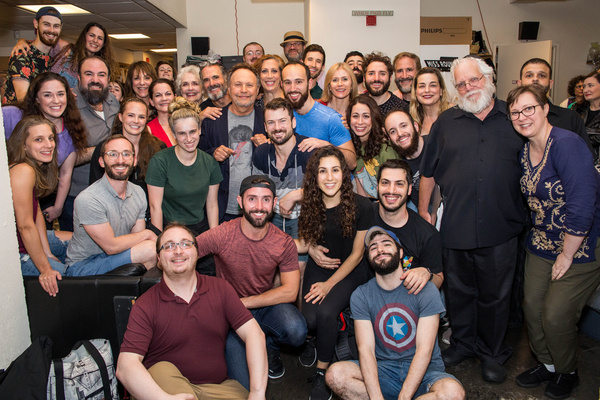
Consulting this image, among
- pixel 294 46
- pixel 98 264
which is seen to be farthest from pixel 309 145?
pixel 294 46

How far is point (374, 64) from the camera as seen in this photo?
3.89 metres

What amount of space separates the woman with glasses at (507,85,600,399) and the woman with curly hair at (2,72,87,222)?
2.94m

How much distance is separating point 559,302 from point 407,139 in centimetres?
136

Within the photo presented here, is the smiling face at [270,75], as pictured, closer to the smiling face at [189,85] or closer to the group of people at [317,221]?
the group of people at [317,221]

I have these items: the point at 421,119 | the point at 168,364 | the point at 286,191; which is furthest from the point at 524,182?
the point at 168,364

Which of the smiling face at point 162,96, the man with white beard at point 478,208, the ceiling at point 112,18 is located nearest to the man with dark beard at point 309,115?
the man with white beard at point 478,208

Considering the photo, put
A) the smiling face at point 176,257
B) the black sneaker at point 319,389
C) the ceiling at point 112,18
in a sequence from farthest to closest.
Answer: the ceiling at point 112,18 → the black sneaker at point 319,389 → the smiling face at point 176,257

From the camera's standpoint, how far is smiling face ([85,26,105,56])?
401cm

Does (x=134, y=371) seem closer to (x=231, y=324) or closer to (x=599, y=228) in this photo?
(x=231, y=324)

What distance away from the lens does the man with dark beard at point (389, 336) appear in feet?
7.56

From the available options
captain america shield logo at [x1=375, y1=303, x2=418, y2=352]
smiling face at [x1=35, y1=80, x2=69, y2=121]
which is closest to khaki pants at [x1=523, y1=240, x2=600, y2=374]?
captain america shield logo at [x1=375, y1=303, x2=418, y2=352]

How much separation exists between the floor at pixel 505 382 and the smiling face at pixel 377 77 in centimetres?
223

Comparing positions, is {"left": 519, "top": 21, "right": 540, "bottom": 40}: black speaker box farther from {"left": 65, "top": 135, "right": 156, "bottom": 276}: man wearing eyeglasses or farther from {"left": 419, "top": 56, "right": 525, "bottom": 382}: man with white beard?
{"left": 65, "top": 135, "right": 156, "bottom": 276}: man wearing eyeglasses

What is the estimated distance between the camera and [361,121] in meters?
3.30
